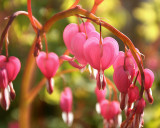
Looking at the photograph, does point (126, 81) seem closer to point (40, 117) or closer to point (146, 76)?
point (146, 76)

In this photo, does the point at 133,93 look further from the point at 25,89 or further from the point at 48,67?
the point at 25,89

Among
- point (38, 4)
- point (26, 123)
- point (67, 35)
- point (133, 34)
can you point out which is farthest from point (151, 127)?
point (133, 34)

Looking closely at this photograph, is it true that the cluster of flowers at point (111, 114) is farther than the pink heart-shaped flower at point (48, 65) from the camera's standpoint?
Yes

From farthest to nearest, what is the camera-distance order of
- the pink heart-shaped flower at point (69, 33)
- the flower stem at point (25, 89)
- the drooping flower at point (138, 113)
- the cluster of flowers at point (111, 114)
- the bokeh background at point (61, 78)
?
1. the bokeh background at point (61, 78)
2. the flower stem at point (25, 89)
3. the cluster of flowers at point (111, 114)
4. the pink heart-shaped flower at point (69, 33)
5. the drooping flower at point (138, 113)

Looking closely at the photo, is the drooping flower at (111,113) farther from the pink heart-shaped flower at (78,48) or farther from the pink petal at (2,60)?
the pink petal at (2,60)

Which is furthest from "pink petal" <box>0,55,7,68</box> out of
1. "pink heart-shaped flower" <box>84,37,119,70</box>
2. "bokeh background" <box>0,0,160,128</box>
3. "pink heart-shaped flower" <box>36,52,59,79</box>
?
"bokeh background" <box>0,0,160,128</box>

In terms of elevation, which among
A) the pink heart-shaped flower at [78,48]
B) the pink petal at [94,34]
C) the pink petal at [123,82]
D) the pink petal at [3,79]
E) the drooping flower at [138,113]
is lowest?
the drooping flower at [138,113]

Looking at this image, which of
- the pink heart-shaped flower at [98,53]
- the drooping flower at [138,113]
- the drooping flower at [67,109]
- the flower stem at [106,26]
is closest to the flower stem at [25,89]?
the drooping flower at [67,109]
